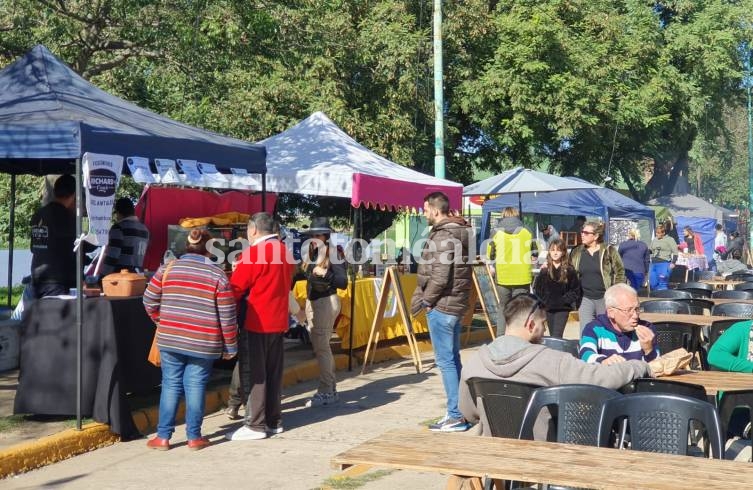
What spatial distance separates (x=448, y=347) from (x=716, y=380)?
274 cm

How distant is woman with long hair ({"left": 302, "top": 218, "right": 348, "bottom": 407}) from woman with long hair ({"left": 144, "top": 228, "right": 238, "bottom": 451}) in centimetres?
200

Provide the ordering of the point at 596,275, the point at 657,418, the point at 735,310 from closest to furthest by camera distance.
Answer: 1. the point at 657,418
2. the point at 735,310
3. the point at 596,275

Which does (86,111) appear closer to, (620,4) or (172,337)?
(172,337)

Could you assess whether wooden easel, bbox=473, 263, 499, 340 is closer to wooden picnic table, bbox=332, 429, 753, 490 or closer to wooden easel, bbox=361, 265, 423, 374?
wooden easel, bbox=361, 265, 423, 374

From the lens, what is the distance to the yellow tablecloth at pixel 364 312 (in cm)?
1235

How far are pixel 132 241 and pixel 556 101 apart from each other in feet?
57.1

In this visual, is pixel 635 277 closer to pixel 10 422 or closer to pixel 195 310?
pixel 195 310

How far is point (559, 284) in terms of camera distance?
10.6 meters

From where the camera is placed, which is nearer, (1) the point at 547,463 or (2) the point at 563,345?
(1) the point at 547,463

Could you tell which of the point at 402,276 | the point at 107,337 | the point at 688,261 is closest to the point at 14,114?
the point at 107,337

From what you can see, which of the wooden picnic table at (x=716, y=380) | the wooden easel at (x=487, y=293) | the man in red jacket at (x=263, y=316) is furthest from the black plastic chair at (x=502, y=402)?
the wooden easel at (x=487, y=293)

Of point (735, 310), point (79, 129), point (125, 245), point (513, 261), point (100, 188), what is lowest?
point (735, 310)

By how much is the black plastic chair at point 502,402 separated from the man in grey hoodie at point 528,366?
0.31ft

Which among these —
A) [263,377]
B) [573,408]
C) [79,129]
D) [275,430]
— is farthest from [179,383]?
[573,408]
